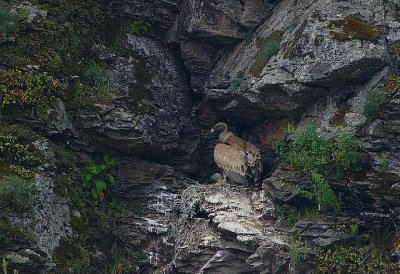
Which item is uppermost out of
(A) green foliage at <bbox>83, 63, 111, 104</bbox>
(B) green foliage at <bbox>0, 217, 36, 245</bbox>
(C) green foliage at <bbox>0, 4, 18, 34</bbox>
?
(C) green foliage at <bbox>0, 4, 18, 34</bbox>

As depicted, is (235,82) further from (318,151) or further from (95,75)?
(95,75)

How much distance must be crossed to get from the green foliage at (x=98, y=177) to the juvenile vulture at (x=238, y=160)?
82.1 inches

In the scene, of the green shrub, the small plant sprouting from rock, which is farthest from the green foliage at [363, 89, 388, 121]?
the green shrub

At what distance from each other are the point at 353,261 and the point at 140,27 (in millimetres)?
6672

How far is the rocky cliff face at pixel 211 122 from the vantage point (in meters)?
18.2

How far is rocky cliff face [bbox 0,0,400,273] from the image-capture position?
18203 mm

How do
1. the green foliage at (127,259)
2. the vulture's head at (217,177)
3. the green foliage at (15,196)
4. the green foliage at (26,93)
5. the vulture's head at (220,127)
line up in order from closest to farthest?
the green foliage at (15,196) < the green foliage at (26,93) < the green foliage at (127,259) < the vulture's head at (217,177) < the vulture's head at (220,127)

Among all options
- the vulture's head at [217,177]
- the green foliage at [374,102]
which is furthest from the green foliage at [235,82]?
the green foliage at [374,102]

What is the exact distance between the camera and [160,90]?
21.1 meters

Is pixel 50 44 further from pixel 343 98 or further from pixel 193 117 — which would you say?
pixel 343 98

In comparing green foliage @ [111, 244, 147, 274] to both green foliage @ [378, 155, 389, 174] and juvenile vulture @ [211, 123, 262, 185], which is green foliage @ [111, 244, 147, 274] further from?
green foliage @ [378, 155, 389, 174]

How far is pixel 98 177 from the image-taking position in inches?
792

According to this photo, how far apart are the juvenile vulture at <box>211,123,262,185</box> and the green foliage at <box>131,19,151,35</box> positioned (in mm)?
2718

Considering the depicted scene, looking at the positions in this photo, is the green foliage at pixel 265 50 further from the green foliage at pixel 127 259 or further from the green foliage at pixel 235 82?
the green foliage at pixel 127 259
